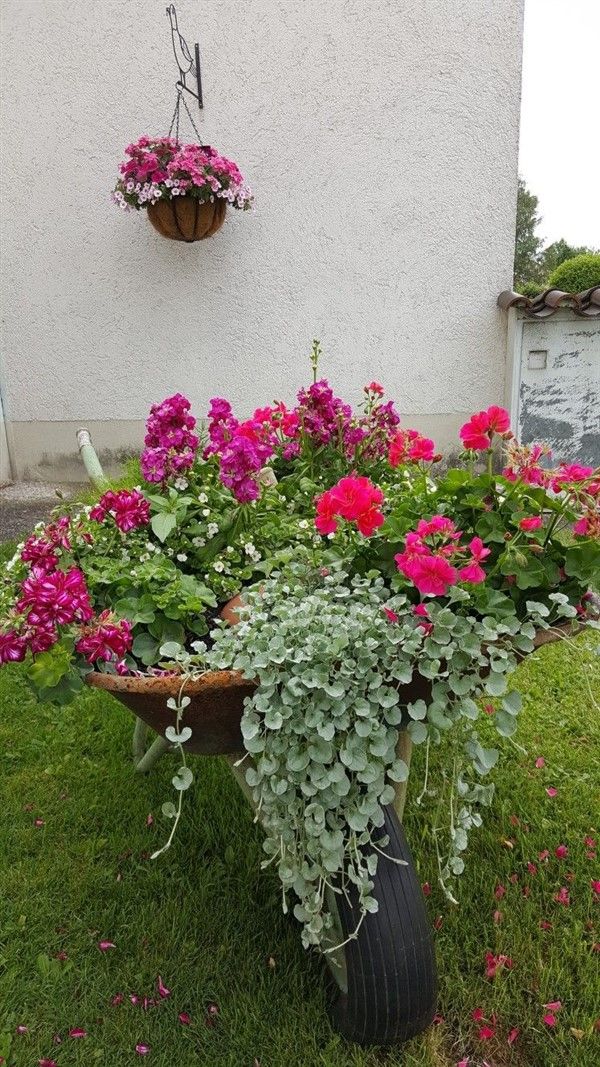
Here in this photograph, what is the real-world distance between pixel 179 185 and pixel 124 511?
3174mm

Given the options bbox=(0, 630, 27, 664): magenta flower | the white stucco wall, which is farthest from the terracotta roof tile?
bbox=(0, 630, 27, 664): magenta flower

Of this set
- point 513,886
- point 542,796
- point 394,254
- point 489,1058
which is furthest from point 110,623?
point 394,254

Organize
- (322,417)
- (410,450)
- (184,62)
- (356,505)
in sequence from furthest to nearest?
(184,62) < (322,417) < (410,450) < (356,505)

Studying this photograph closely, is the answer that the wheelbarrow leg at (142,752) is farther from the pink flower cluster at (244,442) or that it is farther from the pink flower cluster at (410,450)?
the pink flower cluster at (410,450)

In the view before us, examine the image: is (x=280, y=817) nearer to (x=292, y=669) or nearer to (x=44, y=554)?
(x=292, y=669)

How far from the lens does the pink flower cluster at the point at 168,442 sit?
1.43m

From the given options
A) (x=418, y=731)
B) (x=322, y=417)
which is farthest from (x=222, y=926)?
(x=322, y=417)

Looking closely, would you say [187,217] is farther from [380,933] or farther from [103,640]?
[380,933]

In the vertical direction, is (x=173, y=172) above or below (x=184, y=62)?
below

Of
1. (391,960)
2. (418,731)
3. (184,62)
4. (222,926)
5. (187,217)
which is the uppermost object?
(184,62)

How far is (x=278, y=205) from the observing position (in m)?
4.48

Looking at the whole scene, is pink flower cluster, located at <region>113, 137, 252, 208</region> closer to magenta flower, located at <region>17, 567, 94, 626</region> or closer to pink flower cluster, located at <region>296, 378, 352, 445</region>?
pink flower cluster, located at <region>296, 378, 352, 445</region>

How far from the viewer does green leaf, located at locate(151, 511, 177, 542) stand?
4.29 ft

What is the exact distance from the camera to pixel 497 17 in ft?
13.5
